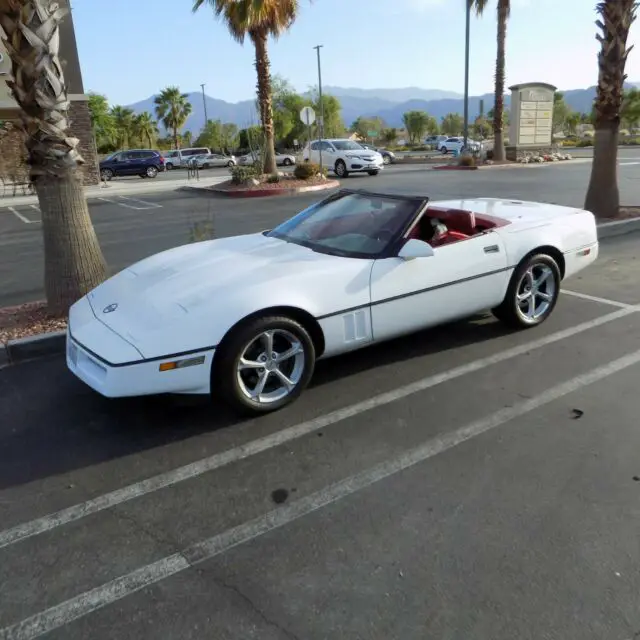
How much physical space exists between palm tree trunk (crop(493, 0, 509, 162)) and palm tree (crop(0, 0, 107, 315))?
24785mm

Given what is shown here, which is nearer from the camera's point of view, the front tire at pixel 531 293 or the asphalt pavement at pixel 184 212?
the front tire at pixel 531 293

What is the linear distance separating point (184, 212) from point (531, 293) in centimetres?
1088

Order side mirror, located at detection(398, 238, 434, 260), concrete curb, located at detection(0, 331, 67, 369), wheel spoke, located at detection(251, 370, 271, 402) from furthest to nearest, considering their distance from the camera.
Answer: concrete curb, located at detection(0, 331, 67, 369), side mirror, located at detection(398, 238, 434, 260), wheel spoke, located at detection(251, 370, 271, 402)

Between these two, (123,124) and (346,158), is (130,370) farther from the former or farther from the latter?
(123,124)

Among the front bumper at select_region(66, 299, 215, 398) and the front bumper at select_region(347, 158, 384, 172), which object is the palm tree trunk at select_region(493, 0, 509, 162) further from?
the front bumper at select_region(66, 299, 215, 398)

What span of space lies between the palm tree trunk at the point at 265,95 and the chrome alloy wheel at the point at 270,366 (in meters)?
16.6

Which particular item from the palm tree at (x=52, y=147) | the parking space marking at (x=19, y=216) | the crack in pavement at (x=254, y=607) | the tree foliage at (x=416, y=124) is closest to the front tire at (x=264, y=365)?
the crack in pavement at (x=254, y=607)

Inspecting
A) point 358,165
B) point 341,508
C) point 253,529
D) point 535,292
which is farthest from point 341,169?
point 253,529

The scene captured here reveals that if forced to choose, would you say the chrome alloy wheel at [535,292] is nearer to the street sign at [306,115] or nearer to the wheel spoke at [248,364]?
the wheel spoke at [248,364]

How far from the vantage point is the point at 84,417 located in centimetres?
376

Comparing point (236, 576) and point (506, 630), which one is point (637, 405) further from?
point (236, 576)

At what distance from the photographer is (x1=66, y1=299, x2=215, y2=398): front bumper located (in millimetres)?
3271

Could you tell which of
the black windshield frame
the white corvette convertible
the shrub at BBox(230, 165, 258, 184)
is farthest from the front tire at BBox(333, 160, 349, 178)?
the black windshield frame

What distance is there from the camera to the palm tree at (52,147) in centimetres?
485
